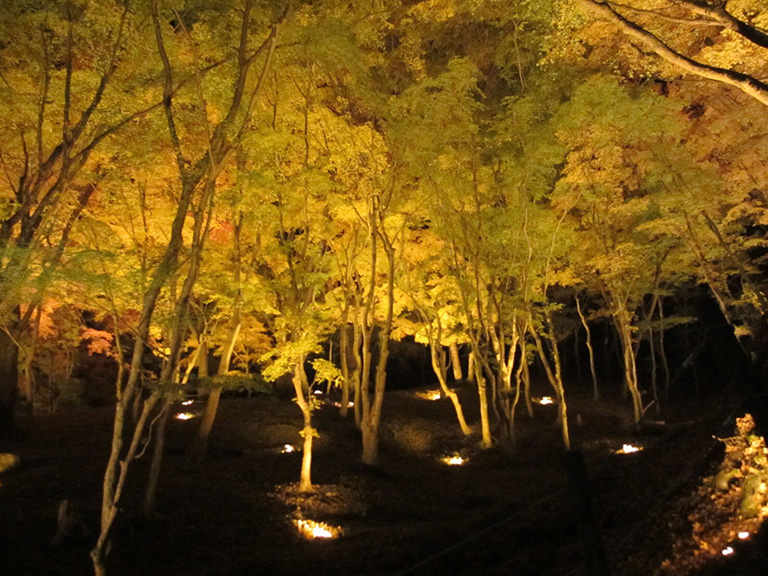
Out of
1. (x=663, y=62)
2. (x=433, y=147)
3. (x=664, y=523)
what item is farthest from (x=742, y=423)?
(x=433, y=147)

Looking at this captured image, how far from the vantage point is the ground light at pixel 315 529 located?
8.59 metres

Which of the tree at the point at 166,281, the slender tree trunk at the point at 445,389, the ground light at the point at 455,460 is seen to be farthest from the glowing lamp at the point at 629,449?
the tree at the point at 166,281

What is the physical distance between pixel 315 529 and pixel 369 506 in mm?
1613

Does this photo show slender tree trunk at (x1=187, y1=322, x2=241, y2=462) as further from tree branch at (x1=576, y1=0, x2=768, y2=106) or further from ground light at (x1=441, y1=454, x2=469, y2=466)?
tree branch at (x1=576, y1=0, x2=768, y2=106)

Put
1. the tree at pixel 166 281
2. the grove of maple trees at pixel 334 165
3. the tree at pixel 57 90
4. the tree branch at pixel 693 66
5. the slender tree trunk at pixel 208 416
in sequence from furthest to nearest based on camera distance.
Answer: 1. the slender tree trunk at pixel 208 416
2. the tree at pixel 57 90
3. the grove of maple trees at pixel 334 165
4. the tree at pixel 166 281
5. the tree branch at pixel 693 66

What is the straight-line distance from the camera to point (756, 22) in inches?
235

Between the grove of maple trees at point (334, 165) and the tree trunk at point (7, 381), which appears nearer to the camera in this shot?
the grove of maple trees at point (334, 165)

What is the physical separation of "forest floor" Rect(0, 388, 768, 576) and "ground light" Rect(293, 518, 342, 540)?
120 mm

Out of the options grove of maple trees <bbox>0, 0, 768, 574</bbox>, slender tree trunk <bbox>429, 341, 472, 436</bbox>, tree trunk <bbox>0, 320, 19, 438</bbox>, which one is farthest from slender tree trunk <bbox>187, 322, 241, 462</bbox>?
slender tree trunk <bbox>429, 341, 472, 436</bbox>

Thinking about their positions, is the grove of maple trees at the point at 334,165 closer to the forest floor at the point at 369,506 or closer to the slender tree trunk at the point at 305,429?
A: the slender tree trunk at the point at 305,429

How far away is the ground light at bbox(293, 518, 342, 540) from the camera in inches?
338

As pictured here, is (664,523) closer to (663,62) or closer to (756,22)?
(756,22)

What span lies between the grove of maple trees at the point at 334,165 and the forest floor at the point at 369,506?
915 mm

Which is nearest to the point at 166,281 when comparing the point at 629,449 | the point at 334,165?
the point at 334,165
